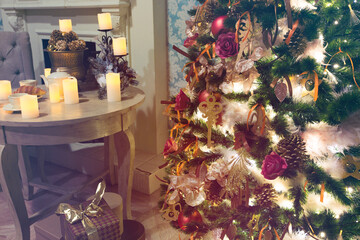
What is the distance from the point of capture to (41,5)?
2436mm

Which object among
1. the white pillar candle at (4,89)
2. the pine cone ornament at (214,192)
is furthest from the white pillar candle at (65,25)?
the pine cone ornament at (214,192)

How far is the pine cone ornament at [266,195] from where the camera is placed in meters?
1.17

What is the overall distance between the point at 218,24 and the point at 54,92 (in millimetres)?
862

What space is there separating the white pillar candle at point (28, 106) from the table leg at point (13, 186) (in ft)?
0.60

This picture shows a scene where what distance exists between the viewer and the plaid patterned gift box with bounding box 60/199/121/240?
1250mm

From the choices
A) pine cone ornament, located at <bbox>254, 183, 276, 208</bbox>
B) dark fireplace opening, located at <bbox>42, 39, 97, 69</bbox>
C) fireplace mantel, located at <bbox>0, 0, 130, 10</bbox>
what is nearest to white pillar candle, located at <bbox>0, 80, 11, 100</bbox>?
dark fireplace opening, located at <bbox>42, 39, 97, 69</bbox>

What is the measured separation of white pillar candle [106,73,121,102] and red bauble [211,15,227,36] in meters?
0.56

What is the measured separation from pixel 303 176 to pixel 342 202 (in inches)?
5.6

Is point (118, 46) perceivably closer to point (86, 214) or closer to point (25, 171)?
point (86, 214)

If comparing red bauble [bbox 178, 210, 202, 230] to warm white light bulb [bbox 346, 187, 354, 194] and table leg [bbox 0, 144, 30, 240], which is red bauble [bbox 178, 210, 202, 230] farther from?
table leg [bbox 0, 144, 30, 240]

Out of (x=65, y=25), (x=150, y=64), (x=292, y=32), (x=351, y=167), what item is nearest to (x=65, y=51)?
(x=65, y=25)

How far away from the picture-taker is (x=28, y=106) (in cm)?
133

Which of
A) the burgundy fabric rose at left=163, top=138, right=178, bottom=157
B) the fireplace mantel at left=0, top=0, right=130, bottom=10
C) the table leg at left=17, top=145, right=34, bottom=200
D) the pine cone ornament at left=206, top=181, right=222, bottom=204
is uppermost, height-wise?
the fireplace mantel at left=0, top=0, right=130, bottom=10

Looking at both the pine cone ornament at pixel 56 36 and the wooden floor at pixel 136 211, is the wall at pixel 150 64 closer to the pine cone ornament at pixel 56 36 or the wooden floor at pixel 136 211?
the wooden floor at pixel 136 211
